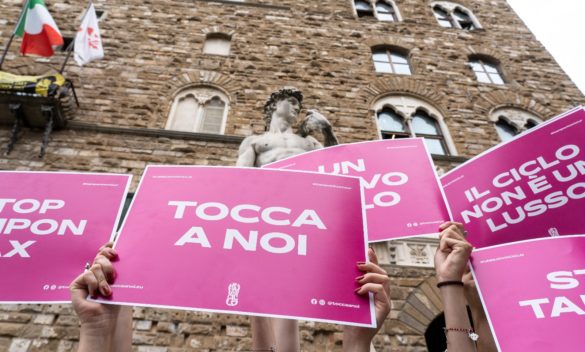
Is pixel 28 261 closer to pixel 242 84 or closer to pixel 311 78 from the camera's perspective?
pixel 242 84

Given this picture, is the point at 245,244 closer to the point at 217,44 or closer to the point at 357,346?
the point at 357,346

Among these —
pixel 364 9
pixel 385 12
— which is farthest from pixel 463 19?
pixel 364 9

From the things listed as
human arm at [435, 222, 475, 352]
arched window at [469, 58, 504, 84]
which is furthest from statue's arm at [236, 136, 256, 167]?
arched window at [469, 58, 504, 84]

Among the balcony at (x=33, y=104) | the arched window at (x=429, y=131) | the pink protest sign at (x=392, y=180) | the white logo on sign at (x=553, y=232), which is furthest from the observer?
the arched window at (x=429, y=131)

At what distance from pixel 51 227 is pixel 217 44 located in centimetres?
767

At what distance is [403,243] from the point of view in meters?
4.90

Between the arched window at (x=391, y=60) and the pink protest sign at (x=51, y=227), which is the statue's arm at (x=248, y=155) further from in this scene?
the arched window at (x=391, y=60)

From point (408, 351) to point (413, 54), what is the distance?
7.19 metres

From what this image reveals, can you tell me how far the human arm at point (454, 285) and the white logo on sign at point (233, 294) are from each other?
37.0 inches

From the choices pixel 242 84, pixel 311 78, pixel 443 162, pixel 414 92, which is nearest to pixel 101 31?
pixel 242 84

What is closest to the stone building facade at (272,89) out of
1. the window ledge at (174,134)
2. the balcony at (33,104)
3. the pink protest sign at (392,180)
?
the window ledge at (174,134)

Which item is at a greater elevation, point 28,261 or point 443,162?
point 443,162

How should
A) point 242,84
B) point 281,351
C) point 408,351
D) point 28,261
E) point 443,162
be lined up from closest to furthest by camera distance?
point 28,261
point 281,351
point 408,351
point 443,162
point 242,84

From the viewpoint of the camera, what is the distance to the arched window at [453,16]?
34.2 ft
